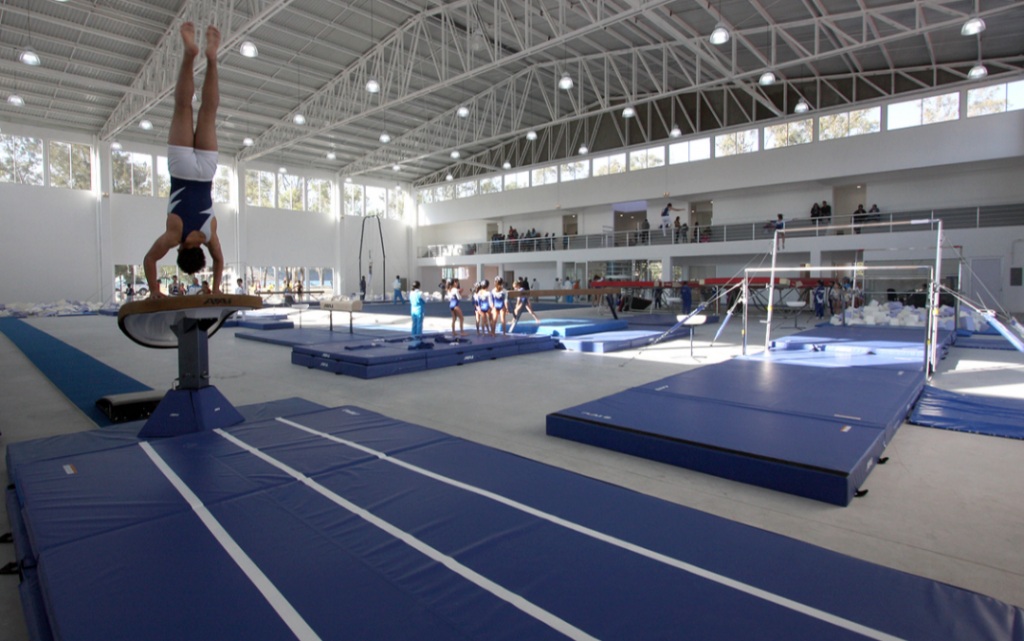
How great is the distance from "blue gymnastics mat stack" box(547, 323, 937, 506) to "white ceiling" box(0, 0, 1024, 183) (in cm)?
838

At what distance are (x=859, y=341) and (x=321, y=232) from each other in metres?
26.3

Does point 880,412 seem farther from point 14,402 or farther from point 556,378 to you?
point 14,402

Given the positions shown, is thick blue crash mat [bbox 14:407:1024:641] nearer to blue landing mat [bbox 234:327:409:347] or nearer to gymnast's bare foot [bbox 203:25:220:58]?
gymnast's bare foot [bbox 203:25:220:58]

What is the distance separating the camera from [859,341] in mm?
9789

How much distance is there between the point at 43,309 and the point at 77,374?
619 inches

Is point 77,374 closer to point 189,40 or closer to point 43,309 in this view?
point 189,40

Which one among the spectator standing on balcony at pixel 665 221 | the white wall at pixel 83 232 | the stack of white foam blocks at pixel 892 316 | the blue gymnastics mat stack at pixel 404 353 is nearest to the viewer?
the blue gymnastics mat stack at pixel 404 353

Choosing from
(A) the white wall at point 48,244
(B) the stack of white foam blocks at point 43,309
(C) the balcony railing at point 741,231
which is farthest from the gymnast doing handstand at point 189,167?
(A) the white wall at point 48,244

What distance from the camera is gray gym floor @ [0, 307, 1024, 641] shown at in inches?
113

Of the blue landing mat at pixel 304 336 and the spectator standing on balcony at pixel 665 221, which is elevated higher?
the spectator standing on balcony at pixel 665 221

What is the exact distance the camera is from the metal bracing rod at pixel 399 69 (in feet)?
51.6

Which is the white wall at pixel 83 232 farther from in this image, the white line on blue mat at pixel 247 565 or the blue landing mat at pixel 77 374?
the white line on blue mat at pixel 247 565

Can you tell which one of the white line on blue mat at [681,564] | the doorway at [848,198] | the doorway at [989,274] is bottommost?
the white line on blue mat at [681,564]

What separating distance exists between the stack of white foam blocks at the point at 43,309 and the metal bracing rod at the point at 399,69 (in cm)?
950
